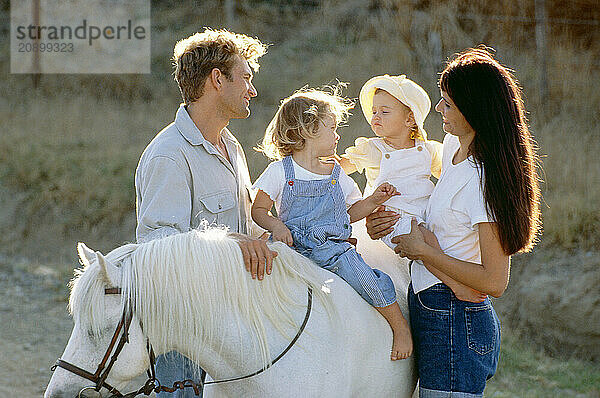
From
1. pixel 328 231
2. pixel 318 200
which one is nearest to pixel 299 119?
pixel 318 200

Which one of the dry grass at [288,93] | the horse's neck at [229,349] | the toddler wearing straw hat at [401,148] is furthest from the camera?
the dry grass at [288,93]

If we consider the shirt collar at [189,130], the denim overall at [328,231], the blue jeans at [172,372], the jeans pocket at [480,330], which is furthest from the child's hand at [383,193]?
the blue jeans at [172,372]

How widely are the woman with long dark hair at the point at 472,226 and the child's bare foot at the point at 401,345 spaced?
0.04 m

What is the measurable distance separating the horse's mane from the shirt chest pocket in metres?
0.42

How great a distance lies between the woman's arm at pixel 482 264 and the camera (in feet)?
6.81

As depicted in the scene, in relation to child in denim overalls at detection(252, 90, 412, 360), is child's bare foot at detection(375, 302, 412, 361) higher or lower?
lower

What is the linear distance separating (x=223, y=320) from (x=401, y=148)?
3.40 ft

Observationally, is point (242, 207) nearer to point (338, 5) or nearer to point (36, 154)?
point (36, 154)

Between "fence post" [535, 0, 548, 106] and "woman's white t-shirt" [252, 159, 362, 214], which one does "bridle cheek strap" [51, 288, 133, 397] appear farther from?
"fence post" [535, 0, 548, 106]

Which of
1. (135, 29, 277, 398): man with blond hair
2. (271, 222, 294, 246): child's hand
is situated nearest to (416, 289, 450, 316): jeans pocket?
(271, 222, 294, 246): child's hand

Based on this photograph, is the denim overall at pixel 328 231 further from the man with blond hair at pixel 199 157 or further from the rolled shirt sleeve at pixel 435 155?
the rolled shirt sleeve at pixel 435 155

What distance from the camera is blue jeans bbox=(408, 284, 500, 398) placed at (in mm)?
2172

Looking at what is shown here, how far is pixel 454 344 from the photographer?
7.13ft

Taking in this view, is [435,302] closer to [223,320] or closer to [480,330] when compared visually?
[480,330]
